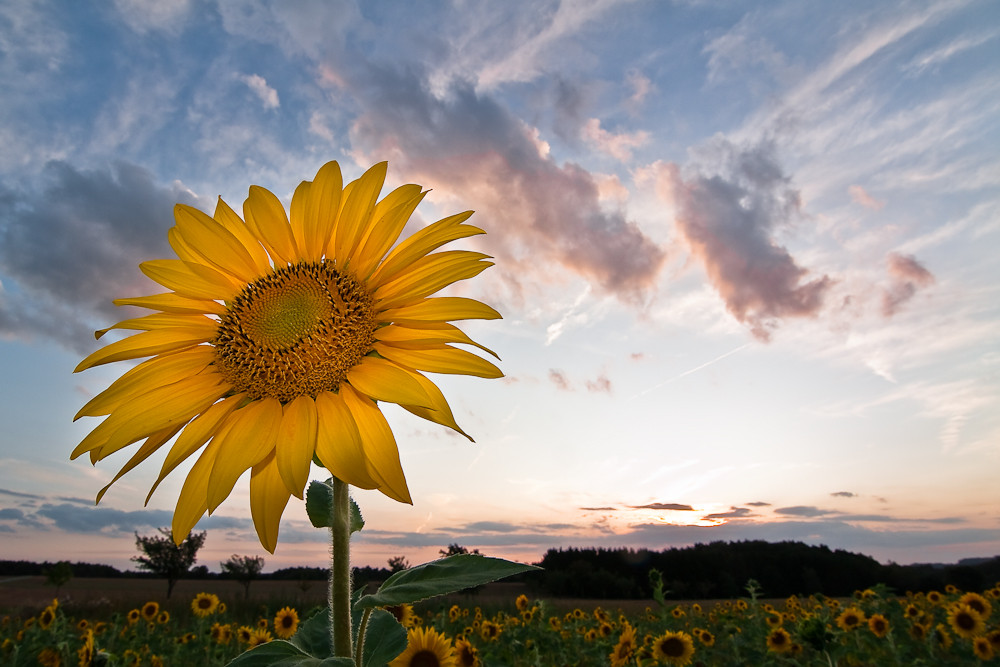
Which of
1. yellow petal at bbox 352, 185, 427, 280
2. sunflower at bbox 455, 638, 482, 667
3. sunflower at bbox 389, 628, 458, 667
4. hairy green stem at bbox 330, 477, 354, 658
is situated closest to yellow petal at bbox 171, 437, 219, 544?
hairy green stem at bbox 330, 477, 354, 658

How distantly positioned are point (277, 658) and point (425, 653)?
12.6 feet

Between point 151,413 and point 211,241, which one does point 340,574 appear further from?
point 211,241

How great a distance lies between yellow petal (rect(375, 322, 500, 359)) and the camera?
193 centimetres

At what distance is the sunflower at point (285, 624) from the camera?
886 cm

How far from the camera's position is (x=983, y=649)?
9.07 m

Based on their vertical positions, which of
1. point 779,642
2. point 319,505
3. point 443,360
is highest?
point 443,360

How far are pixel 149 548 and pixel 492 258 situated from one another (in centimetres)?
3457

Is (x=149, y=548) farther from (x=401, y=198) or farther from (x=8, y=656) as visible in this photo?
(x=401, y=198)

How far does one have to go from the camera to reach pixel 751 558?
2930 centimetres

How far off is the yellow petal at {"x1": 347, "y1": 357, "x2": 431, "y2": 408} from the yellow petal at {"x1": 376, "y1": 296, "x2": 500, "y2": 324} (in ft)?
0.51

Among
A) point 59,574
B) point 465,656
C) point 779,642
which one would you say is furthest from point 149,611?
point 779,642

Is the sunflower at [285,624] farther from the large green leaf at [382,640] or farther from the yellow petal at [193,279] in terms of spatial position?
the yellow petal at [193,279]

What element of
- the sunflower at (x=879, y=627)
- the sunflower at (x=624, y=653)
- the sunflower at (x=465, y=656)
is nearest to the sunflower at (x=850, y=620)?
the sunflower at (x=879, y=627)

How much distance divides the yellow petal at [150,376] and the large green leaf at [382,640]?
1056 mm
